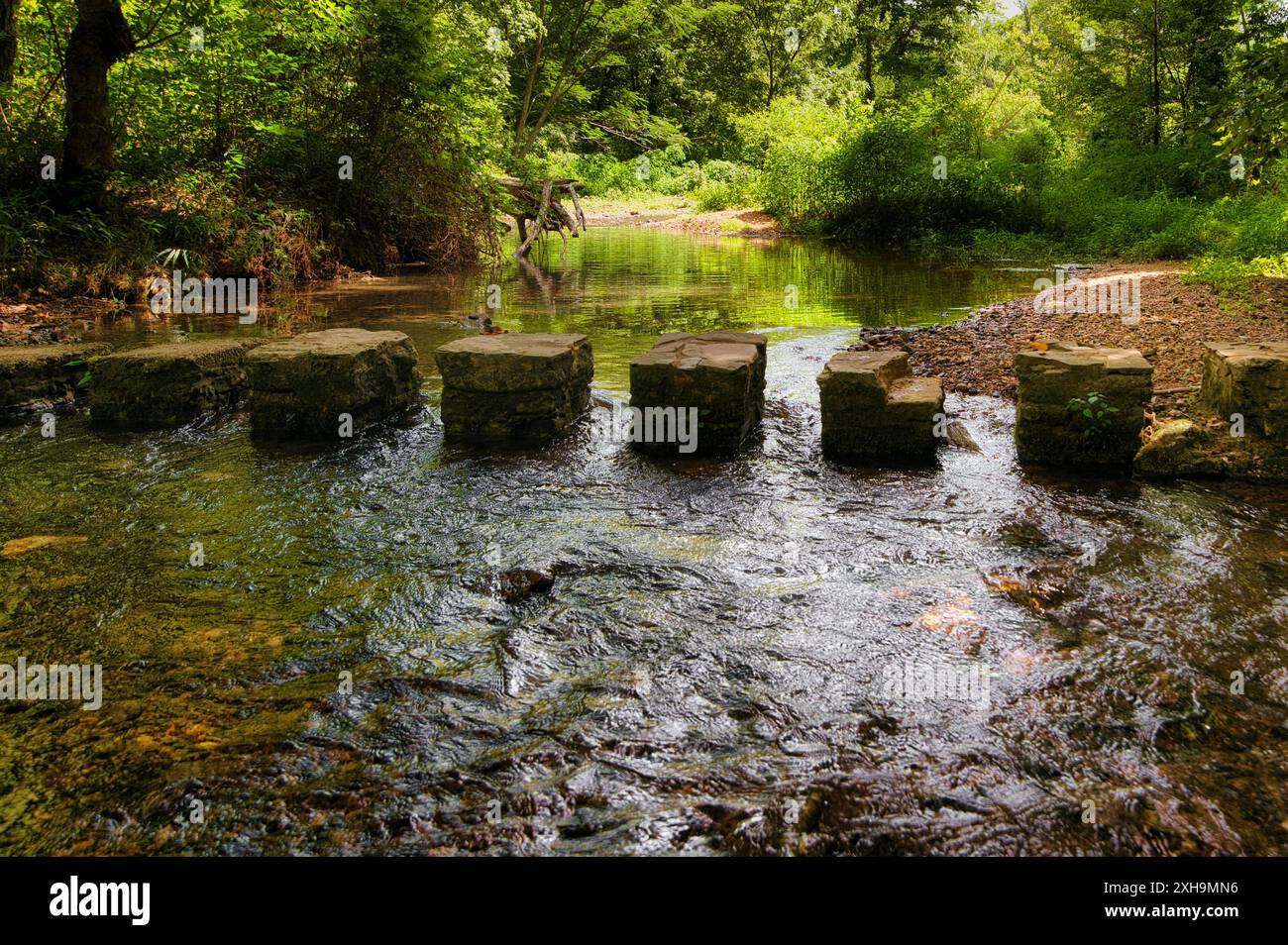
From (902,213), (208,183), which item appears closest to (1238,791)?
(208,183)

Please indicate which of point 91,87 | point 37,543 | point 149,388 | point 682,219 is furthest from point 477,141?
point 682,219

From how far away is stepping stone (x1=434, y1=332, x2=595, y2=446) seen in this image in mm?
5508

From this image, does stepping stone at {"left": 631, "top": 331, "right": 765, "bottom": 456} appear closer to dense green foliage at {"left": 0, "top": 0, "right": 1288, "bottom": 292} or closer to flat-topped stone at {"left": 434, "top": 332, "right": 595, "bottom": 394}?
flat-topped stone at {"left": 434, "top": 332, "right": 595, "bottom": 394}

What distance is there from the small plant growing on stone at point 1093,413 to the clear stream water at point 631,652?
0.37 m

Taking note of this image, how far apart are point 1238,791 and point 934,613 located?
3.81 feet

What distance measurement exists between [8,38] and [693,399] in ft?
32.4

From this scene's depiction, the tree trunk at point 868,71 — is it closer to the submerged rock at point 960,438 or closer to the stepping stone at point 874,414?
the submerged rock at point 960,438

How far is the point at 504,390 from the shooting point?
5.54 meters

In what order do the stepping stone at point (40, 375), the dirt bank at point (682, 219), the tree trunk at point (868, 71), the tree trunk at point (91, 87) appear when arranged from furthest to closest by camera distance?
the tree trunk at point (868, 71), the dirt bank at point (682, 219), the tree trunk at point (91, 87), the stepping stone at point (40, 375)

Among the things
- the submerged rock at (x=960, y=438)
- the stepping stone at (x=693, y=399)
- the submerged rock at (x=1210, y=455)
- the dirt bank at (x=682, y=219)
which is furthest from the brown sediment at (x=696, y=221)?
the submerged rock at (x=1210, y=455)

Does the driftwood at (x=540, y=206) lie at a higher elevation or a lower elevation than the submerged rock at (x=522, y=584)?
higher

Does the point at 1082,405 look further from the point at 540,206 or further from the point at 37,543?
the point at 540,206

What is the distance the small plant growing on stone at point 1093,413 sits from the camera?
468cm
